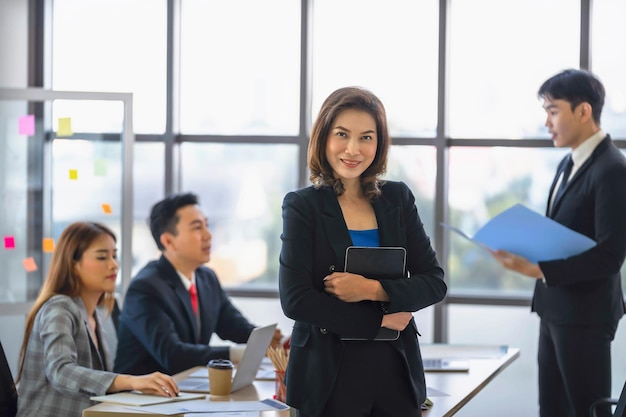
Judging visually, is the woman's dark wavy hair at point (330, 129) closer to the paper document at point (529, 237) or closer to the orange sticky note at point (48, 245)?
the paper document at point (529, 237)

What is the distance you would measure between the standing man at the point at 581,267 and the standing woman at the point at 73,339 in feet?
4.77

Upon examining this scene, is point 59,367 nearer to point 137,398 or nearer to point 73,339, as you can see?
point 73,339

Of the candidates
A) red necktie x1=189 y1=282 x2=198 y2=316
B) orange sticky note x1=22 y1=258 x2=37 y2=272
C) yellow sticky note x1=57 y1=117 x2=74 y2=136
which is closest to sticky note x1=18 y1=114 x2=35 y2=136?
yellow sticky note x1=57 y1=117 x2=74 y2=136

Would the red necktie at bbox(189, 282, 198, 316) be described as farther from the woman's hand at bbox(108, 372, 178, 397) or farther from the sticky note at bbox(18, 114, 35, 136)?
the sticky note at bbox(18, 114, 35, 136)

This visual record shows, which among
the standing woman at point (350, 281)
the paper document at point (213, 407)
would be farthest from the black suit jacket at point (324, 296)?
the paper document at point (213, 407)

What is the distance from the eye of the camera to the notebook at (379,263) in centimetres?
208

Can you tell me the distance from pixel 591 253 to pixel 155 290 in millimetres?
1611

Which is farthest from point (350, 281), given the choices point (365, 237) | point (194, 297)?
point (194, 297)

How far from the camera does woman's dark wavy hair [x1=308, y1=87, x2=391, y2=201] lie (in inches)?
86.2

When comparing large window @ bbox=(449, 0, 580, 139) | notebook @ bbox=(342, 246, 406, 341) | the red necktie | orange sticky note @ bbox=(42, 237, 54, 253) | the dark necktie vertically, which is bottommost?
the red necktie

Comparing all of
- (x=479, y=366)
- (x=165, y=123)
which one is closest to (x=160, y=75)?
(x=165, y=123)

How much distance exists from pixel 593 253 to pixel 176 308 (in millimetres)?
1565

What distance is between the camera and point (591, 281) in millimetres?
3357

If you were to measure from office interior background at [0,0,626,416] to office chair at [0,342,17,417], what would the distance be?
1.96 metres
